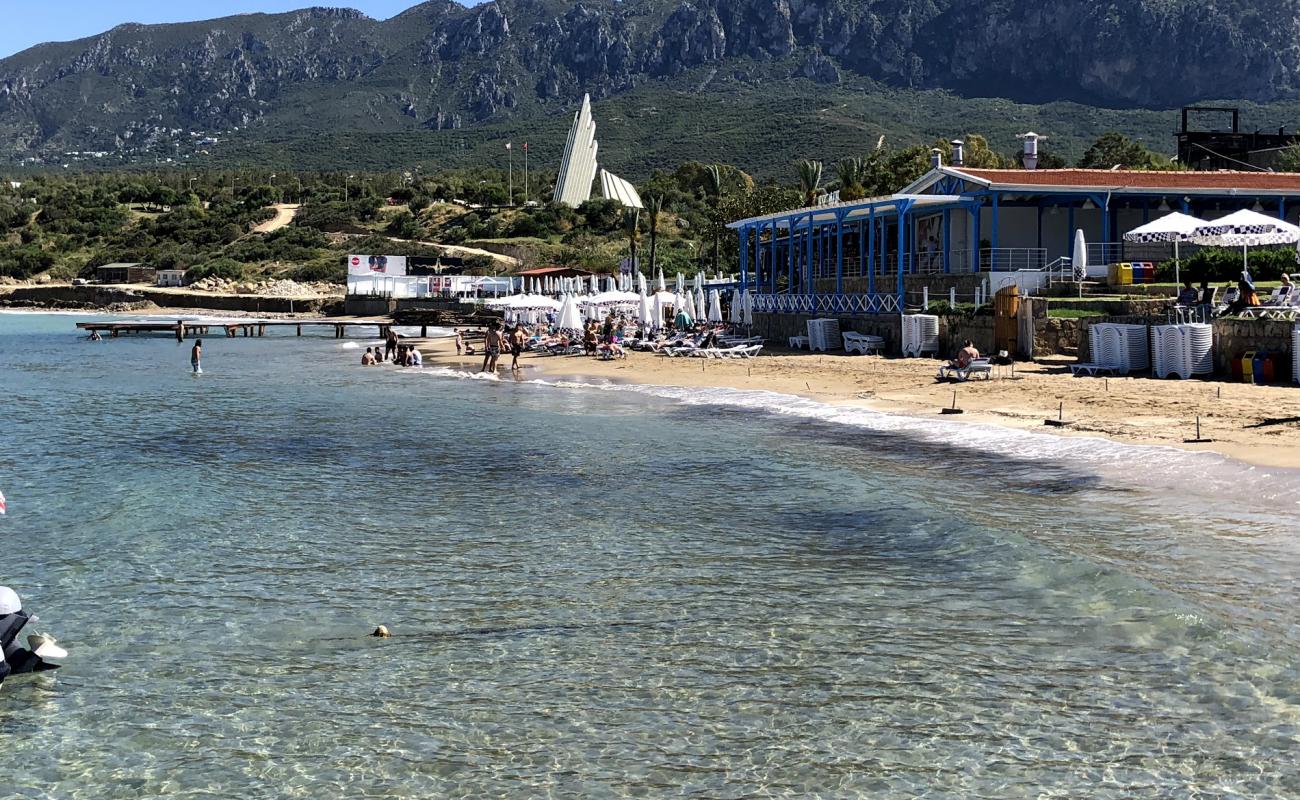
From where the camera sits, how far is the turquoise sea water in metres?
6.36

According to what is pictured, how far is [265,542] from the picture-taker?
38.8 ft

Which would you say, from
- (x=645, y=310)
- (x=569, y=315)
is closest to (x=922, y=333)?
(x=645, y=310)

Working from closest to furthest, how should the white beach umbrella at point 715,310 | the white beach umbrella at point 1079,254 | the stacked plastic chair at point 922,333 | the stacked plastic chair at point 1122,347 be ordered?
the stacked plastic chair at point 1122,347 < the white beach umbrella at point 1079,254 < the stacked plastic chair at point 922,333 < the white beach umbrella at point 715,310

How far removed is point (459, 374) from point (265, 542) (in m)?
22.5

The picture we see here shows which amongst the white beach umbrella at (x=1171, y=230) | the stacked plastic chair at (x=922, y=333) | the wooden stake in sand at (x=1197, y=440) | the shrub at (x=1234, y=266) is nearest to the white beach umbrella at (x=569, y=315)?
the stacked plastic chair at (x=922, y=333)

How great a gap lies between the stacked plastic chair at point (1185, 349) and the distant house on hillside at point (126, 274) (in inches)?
3745

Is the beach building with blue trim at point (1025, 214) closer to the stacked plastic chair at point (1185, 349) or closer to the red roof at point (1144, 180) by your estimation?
the red roof at point (1144, 180)

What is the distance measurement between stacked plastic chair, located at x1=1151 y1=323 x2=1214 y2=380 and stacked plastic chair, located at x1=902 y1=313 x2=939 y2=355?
24.3ft

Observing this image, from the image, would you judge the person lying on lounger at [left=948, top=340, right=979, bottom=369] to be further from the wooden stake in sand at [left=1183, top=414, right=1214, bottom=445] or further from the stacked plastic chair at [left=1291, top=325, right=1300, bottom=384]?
the wooden stake in sand at [left=1183, top=414, right=1214, bottom=445]

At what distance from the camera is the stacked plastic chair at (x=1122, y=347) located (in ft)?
74.9

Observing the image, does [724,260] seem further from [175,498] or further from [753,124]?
[753,124]

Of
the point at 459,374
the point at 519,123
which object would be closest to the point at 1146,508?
the point at 459,374

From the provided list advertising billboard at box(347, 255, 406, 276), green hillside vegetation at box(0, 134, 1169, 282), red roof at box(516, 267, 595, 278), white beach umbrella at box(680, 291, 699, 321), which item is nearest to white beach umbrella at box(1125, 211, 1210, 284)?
white beach umbrella at box(680, 291, 699, 321)

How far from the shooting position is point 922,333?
1151 inches
